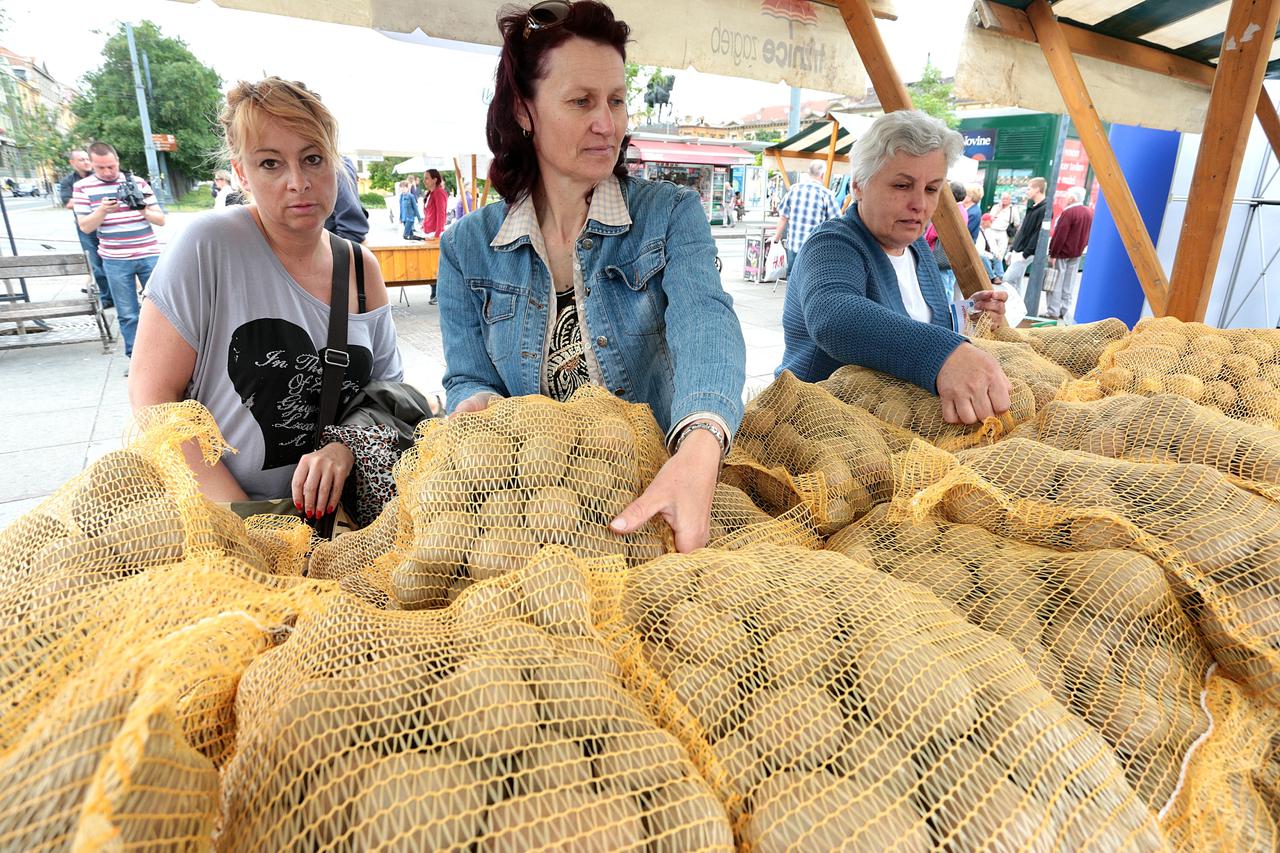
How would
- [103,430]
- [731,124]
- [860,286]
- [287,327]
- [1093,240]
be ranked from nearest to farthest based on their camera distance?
[287,327], [860,286], [103,430], [1093,240], [731,124]

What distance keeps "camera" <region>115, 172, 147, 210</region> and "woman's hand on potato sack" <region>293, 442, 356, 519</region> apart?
7.84 metres

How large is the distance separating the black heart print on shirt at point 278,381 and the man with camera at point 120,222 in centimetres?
691

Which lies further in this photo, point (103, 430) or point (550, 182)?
point (103, 430)

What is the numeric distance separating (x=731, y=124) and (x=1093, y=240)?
146ft

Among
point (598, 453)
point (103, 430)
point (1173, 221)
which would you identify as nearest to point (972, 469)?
point (598, 453)

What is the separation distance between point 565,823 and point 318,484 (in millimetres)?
1453

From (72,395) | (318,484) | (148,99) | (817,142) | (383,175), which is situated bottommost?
(72,395)

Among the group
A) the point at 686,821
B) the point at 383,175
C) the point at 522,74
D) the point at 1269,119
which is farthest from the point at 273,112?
the point at 383,175

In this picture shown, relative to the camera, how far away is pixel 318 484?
6.13 feet

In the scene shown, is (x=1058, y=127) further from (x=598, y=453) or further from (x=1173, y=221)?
(x=598, y=453)

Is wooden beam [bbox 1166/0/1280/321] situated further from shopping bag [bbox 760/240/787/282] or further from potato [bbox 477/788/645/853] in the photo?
shopping bag [bbox 760/240/787/282]

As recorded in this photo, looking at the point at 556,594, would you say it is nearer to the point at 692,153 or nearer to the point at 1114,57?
the point at 1114,57

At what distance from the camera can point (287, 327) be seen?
224 centimetres

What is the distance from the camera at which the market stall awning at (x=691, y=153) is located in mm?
30520
